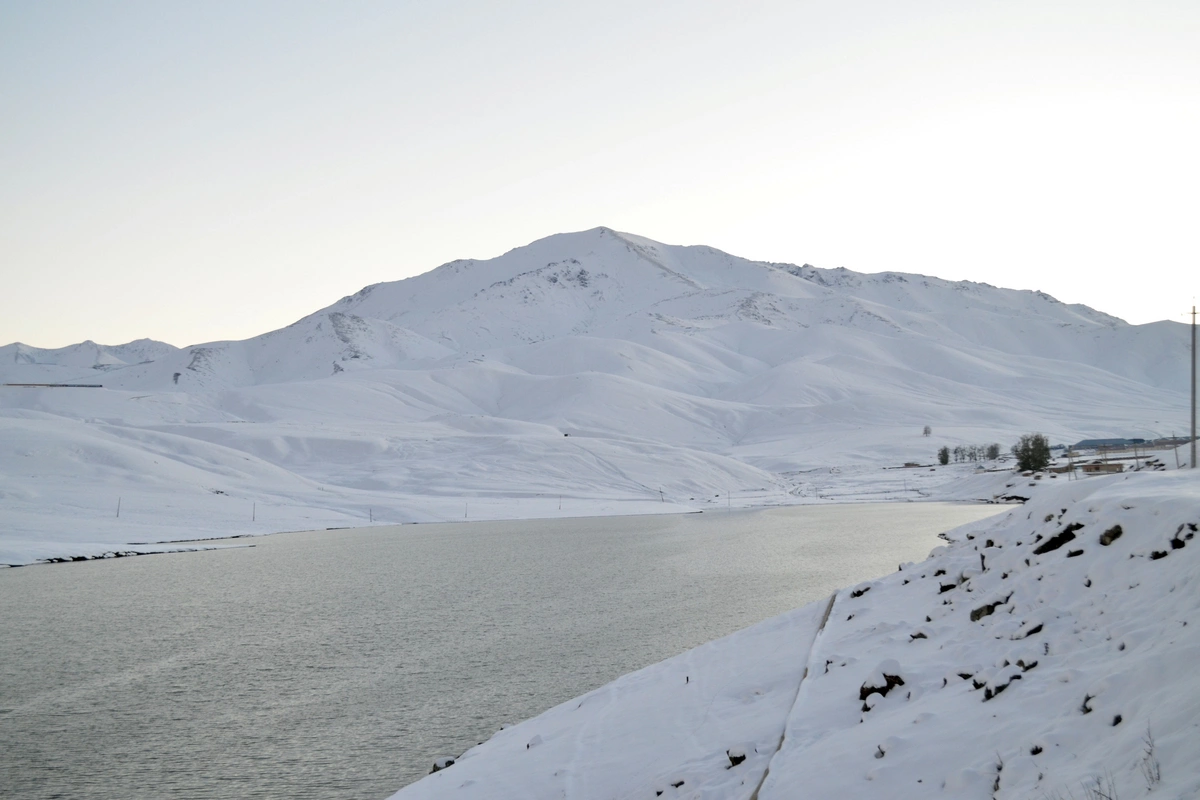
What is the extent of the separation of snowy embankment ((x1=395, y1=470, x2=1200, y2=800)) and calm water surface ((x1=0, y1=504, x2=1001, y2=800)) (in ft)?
16.9

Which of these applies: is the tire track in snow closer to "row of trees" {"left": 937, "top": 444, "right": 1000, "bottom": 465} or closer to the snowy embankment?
the snowy embankment

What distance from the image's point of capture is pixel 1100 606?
39.8 feet

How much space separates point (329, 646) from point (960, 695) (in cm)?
2538

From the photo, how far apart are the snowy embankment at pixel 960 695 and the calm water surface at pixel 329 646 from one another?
16.9ft

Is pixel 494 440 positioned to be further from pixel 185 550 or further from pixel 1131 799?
pixel 1131 799

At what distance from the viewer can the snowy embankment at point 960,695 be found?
905cm

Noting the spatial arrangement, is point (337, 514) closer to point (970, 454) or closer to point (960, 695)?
point (960, 695)

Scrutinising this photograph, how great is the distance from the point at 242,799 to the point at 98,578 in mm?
42251

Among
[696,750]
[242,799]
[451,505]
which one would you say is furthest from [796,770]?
[451,505]

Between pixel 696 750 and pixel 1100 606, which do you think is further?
pixel 696 750

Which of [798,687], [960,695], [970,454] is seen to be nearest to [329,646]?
[798,687]

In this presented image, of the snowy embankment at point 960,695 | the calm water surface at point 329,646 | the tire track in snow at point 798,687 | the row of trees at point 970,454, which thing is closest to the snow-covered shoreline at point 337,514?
the calm water surface at point 329,646

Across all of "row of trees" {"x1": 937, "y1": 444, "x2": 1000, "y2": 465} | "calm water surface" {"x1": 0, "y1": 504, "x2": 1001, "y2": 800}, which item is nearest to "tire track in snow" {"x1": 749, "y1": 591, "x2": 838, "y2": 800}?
"calm water surface" {"x1": 0, "y1": 504, "x2": 1001, "y2": 800}

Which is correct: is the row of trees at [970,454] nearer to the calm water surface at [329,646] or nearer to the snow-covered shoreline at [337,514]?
the snow-covered shoreline at [337,514]
